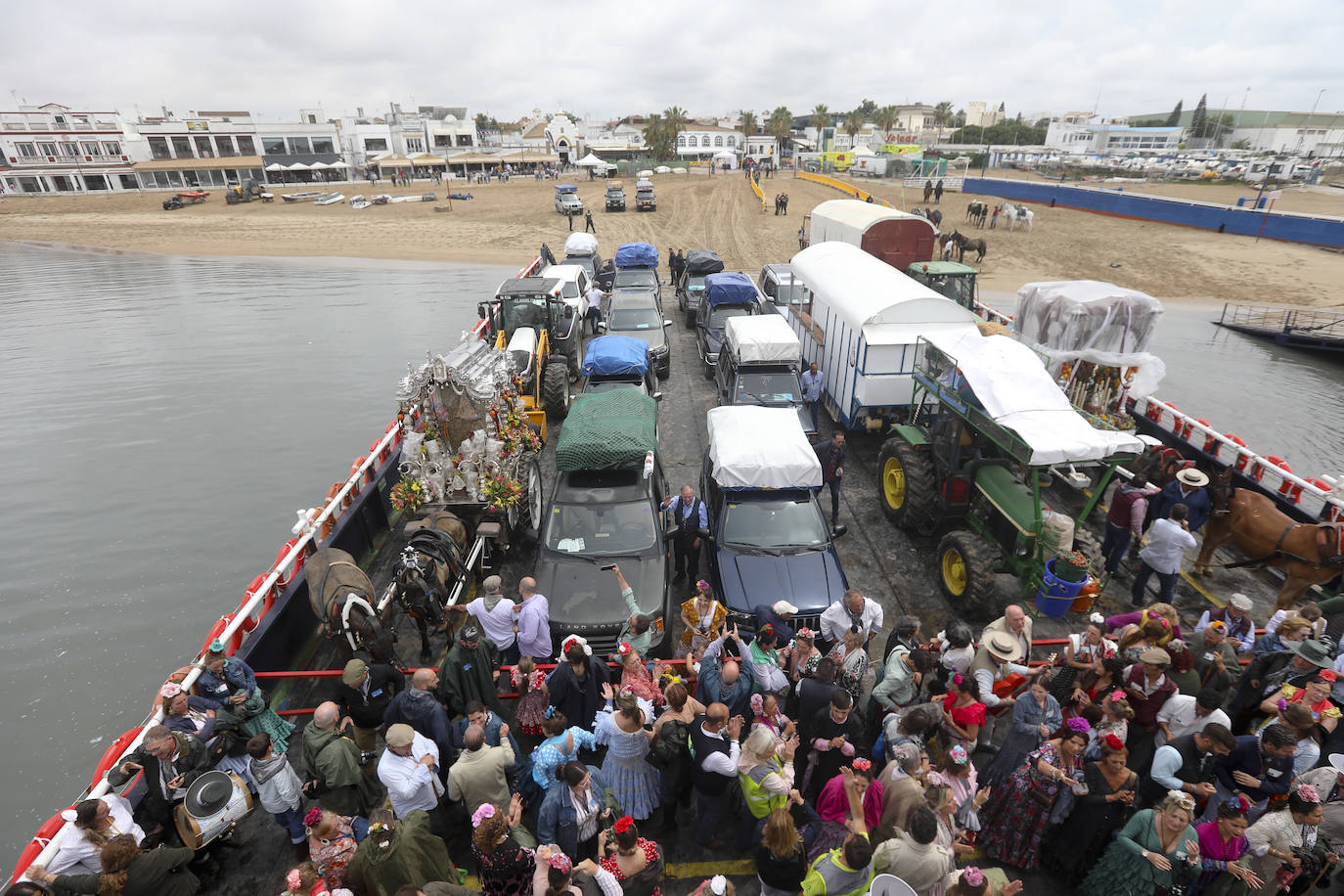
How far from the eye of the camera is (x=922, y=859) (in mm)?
3641

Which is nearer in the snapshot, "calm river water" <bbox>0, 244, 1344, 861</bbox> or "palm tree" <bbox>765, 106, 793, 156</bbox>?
"calm river water" <bbox>0, 244, 1344, 861</bbox>

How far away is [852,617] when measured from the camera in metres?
6.06

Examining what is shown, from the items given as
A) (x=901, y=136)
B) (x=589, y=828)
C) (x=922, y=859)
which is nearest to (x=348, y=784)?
(x=589, y=828)

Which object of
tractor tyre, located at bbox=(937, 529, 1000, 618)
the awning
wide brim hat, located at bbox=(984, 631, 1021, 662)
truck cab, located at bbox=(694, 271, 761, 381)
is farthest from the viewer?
the awning

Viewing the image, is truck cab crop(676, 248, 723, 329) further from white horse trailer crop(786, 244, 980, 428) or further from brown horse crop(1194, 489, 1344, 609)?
brown horse crop(1194, 489, 1344, 609)

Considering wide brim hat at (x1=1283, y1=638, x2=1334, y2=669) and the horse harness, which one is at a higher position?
wide brim hat at (x1=1283, y1=638, x2=1334, y2=669)

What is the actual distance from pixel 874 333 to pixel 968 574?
197 inches

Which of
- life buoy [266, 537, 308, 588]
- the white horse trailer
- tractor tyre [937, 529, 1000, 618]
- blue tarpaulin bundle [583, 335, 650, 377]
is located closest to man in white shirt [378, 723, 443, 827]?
life buoy [266, 537, 308, 588]

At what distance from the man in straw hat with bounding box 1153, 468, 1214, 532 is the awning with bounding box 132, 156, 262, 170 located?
84.5 m

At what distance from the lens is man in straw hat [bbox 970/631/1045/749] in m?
5.52

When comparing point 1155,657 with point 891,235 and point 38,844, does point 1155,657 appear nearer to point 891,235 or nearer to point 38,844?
point 38,844

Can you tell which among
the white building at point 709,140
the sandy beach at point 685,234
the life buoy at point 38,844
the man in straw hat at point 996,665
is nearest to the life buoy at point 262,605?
the life buoy at point 38,844

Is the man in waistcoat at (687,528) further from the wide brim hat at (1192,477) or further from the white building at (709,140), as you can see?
the white building at (709,140)

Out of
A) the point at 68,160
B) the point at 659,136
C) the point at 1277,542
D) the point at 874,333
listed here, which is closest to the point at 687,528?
the point at 874,333
